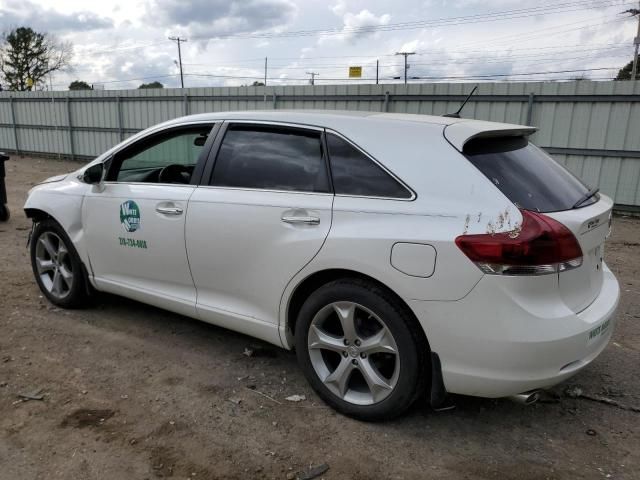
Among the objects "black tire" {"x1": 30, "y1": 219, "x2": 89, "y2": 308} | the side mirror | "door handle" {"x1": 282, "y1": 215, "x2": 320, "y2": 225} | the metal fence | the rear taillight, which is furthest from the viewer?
the metal fence

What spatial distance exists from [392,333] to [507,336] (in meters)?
0.55

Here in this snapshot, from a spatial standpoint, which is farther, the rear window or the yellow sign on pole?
the yellow sign on pole

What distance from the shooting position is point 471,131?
2.79 meters

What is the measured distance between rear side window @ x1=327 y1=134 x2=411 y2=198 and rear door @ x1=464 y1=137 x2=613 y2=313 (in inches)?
16.2

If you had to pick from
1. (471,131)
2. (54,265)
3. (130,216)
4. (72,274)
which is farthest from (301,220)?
(54,265)

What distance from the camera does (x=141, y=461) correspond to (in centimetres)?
259

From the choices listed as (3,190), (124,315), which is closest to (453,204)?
(124,315)

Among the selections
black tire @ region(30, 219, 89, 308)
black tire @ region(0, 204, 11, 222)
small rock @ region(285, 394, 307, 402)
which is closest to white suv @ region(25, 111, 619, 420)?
small rock @ region(285, 394, 307, 402)

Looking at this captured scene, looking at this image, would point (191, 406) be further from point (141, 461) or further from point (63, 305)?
point (63, 305)

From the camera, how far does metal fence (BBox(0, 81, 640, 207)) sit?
980cm

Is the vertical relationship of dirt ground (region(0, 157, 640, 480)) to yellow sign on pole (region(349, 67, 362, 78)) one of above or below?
below

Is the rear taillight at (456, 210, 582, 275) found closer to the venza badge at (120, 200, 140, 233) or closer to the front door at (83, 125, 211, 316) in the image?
the front door at (83, 125, 211, 316)

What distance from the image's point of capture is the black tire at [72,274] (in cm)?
428

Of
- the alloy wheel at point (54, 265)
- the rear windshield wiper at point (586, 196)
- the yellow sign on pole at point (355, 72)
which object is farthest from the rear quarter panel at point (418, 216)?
the yellow sign on pole at point (355, 72)
